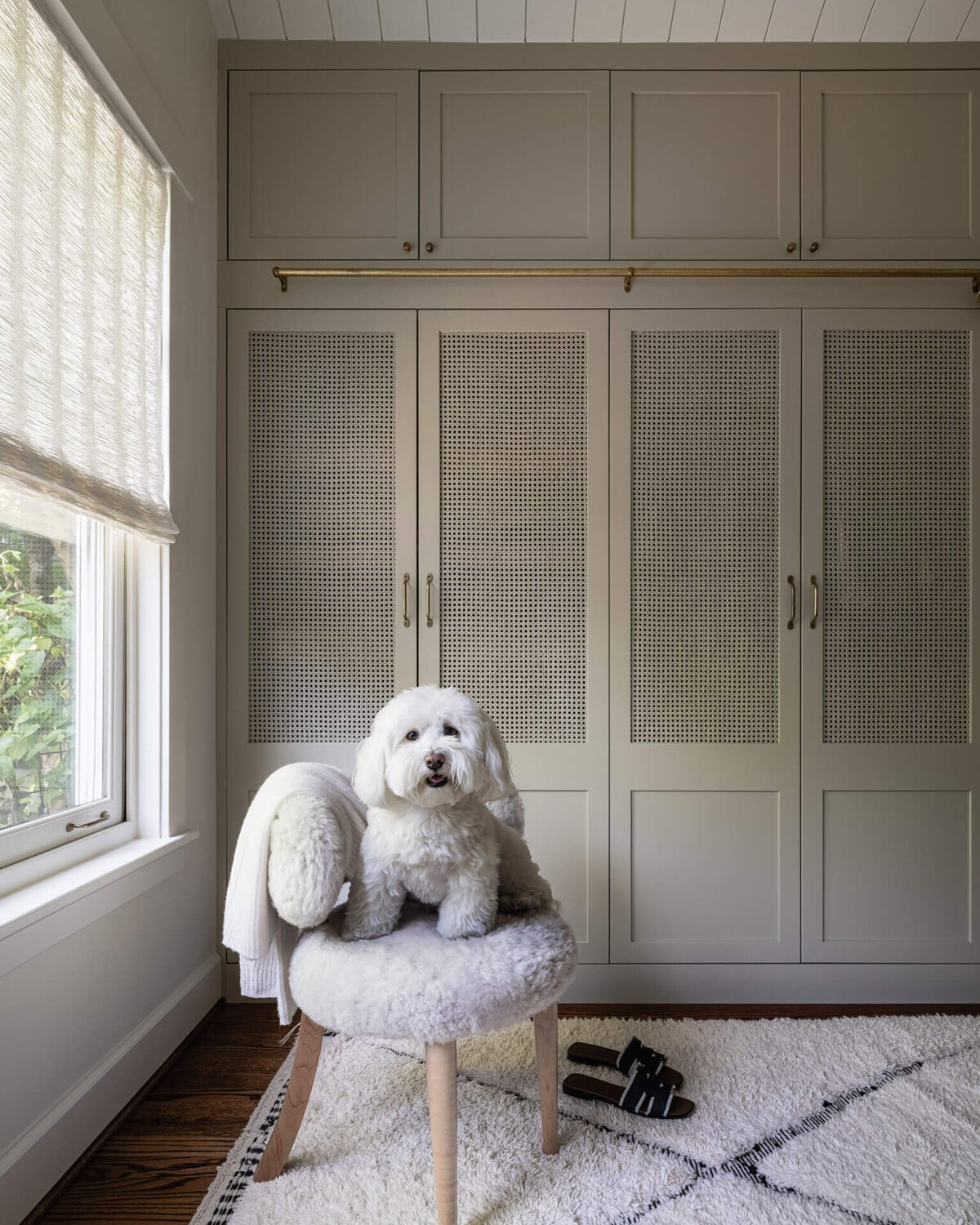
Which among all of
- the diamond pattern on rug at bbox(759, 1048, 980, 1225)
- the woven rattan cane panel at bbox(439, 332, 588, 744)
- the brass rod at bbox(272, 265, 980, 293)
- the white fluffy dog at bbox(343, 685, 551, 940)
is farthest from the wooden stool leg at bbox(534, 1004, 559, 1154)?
the brass rod at bbox(272, 265, 980, 293)

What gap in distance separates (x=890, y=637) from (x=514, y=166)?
186cm

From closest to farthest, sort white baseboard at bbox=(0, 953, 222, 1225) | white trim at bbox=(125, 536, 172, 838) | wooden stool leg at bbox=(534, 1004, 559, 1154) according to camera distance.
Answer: white baseboard at bbox=(0, 953, 222, 1225)
wooden stool leg at bbox=(534, 1004, 559, 1154)
white trim at bbox=(125, 536, 172, 838)

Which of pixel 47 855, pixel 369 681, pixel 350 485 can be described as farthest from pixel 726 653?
pixel 47 855

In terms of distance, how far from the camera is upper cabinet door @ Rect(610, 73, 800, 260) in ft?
7.61

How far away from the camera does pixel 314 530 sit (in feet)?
7.61

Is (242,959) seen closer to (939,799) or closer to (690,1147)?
(690,1147)

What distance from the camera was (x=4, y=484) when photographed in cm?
131

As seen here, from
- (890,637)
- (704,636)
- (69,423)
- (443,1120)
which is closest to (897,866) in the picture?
(890,637)

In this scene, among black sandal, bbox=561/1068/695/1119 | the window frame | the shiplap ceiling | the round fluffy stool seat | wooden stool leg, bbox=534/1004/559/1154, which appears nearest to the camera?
the round fluffy stool seat

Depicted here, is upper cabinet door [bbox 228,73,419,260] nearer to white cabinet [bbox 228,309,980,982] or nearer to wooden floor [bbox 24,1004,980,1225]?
white cabinet [bbox 228,309,980,982]

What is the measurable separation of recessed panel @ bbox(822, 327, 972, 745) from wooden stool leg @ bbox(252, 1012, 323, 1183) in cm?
168

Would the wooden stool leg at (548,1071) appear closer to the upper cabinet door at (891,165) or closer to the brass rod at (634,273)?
the brass rod at (634,273)

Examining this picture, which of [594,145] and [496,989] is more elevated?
[594,145]

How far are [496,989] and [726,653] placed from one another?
1371 millimetres
